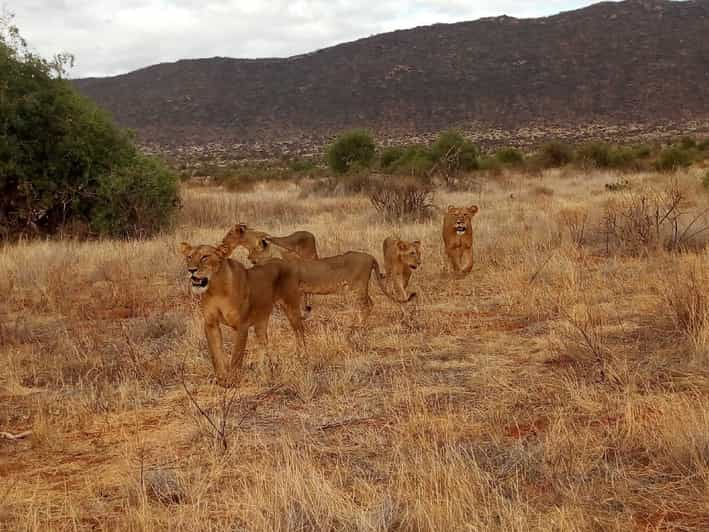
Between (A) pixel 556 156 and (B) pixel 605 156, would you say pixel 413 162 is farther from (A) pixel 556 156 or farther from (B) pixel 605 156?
(A) pixel 556 156

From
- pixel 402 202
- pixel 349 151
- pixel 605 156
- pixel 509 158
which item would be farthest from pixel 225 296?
pixel 509 158

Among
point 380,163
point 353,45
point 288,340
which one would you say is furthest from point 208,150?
point 288,340

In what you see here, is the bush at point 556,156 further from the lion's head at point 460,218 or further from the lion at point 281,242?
the lion at point 281,242

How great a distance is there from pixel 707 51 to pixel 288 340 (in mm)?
73975

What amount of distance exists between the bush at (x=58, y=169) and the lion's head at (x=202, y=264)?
9710 mm

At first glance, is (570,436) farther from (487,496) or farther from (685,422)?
(487,496)

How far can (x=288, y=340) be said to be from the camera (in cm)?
831

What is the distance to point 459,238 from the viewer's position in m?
11.3

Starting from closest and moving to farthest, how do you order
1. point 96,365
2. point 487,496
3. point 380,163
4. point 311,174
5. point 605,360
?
point 487,496 < point 605,360 < point 96,365 < point 380,163 < point 311,174

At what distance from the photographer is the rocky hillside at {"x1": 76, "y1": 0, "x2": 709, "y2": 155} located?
6881cm

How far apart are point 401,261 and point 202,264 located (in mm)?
3964

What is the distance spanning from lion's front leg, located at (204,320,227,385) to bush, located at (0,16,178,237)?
9.59 m

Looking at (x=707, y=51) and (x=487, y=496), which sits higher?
(x=707, y=51)

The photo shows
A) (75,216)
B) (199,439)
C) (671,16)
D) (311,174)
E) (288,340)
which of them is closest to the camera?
(199,439)
